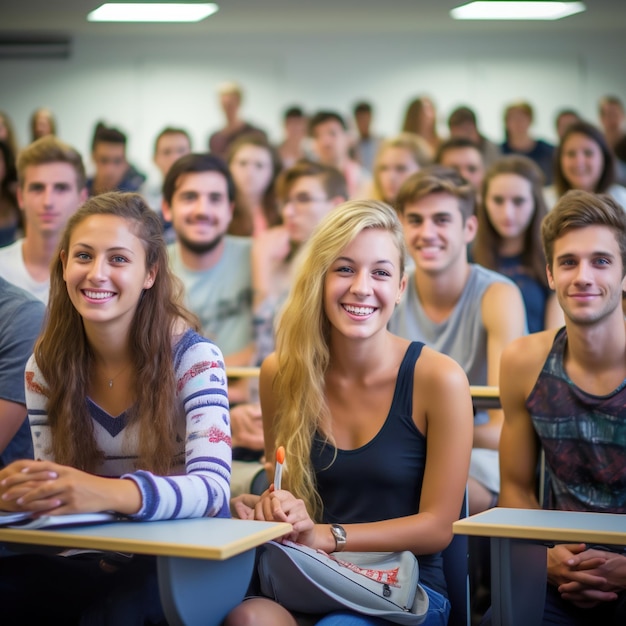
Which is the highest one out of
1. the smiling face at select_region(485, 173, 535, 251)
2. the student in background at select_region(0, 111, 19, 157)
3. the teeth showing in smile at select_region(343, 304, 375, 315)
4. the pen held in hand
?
the student in background at select_region(0, 111, 19, 157)

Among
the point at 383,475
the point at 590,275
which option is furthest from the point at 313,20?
the point at 383,475

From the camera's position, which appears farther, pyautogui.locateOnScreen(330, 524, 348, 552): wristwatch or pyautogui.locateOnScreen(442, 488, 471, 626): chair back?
pyautogui.locateOnScreen(442, 488, 471, 626): chair back

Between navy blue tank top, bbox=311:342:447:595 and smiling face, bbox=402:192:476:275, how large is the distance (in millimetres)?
1537

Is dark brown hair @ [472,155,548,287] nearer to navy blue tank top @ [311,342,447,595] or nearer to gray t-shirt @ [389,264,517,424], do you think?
gray t-shirt @ [389,264,517,424]

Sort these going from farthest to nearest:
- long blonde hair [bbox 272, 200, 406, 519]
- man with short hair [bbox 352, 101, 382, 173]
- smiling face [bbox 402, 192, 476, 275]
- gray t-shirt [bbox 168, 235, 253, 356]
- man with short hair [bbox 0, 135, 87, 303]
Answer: man with short hair [bbox 352, 101, 382, 173], gray t-shirt [bbox 168, 235, 253, 356], man with short hair [bbox 0, 135, 87, 303], smiling face [bbox 402, 192, 476, 275], long blonde hair [bbox 272, 200, 406, 519]

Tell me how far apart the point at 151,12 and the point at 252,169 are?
1.18 metres

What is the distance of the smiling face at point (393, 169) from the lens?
227 inches

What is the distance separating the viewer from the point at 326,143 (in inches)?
255

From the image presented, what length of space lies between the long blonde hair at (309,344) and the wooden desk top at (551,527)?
50cm

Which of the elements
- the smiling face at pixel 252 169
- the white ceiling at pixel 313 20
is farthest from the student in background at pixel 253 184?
the white ceiling at pixel 313 20

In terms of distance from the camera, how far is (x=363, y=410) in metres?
2.18

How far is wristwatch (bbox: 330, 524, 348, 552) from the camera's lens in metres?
1.98

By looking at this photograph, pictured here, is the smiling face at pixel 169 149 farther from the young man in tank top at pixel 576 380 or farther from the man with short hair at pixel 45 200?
the young man in tank top at pixel 576 380

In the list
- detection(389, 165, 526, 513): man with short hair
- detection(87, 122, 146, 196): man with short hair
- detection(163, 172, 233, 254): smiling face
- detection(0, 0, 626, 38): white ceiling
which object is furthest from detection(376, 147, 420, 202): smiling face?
detection(389, 165, 526, 513): man with short hair
